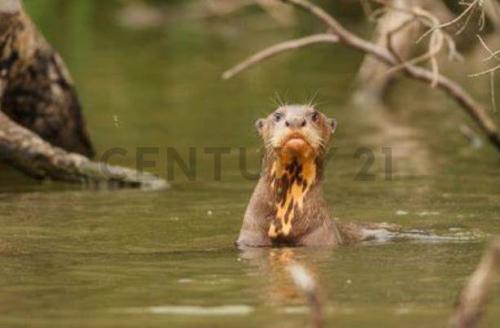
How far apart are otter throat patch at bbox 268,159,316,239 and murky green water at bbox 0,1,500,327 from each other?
0.20 metres

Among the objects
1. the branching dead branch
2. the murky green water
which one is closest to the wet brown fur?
the murky green water

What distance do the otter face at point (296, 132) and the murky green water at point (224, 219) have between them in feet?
1.60

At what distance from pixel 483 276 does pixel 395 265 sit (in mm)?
2636

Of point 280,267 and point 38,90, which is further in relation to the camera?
point 38,90

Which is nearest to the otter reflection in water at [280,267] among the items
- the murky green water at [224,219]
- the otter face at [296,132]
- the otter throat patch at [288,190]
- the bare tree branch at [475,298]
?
the murky green water at [224,219]

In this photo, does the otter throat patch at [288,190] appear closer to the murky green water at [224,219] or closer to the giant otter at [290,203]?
the giant otter at [290,203]

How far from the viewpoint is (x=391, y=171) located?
11969 millimetres

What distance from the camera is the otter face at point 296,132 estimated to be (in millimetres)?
8133

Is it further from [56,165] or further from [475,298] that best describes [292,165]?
[475,298]

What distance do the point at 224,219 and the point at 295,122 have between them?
169 cm

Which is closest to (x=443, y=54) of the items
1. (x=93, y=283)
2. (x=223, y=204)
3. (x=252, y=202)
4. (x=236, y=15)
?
(x=236, y=15)

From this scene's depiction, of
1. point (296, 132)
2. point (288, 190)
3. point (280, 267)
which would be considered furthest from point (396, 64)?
point (280, 267)

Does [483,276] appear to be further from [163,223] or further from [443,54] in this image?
[443,54]

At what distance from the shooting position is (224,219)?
382 inches
